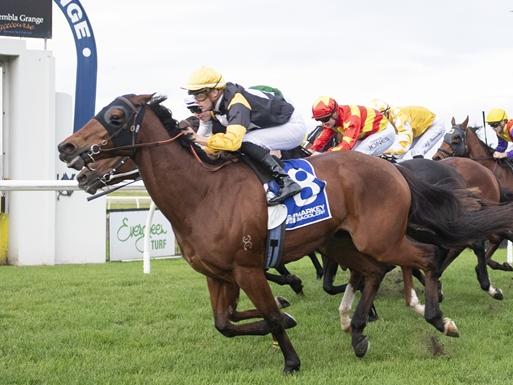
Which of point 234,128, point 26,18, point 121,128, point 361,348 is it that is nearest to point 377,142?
point 361,348

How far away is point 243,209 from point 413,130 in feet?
15.7

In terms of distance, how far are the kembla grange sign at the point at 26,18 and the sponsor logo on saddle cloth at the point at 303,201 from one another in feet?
24.4

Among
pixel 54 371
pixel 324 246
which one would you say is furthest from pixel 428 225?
pixel 54 371

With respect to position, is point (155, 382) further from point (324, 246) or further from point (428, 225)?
point (428, 225)

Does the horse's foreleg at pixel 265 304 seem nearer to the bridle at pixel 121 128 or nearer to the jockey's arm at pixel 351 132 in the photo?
the bridle at pixel 121 128

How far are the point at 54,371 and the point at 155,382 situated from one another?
64 cm

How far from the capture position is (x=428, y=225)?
17.6 feet

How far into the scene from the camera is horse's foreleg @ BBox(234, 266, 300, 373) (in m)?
4.46

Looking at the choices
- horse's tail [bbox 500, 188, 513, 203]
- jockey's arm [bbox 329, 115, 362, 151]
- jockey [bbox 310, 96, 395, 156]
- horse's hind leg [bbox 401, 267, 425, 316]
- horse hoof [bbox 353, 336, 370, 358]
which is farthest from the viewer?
horse's tail [bbox 500, 188, 513, 203]

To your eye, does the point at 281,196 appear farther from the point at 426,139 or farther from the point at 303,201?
the point at 426,139

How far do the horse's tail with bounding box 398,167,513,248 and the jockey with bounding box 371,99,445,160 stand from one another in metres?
2.22

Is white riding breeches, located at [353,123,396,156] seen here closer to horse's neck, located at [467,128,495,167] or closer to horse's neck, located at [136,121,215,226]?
horse's neck, located at [467,128,495,167]

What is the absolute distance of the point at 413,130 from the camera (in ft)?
28.9

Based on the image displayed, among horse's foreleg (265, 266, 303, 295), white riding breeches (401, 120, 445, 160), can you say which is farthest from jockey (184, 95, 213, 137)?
white riding breeches (401, 120, 445, 160)
